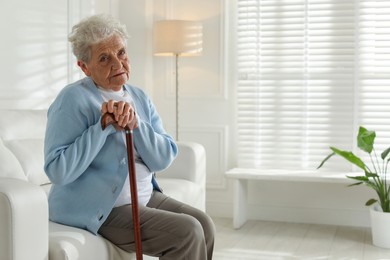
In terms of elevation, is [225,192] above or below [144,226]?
below

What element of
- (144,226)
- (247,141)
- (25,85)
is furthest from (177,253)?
(247,141)

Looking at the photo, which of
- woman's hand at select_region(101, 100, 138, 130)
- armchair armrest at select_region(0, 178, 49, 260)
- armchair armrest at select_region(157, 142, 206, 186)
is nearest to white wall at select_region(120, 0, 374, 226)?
armchair armrest at select_region(157, 142, 206, 186)

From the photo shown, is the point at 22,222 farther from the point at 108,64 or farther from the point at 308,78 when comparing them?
the point at 308,78

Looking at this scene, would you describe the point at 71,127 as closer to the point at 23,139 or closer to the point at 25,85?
the point at 23,139

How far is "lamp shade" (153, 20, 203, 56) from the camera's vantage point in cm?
441

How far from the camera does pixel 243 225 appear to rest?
459 centimetres

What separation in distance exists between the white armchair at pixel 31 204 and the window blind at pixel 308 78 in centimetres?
139

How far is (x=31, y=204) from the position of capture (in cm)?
196

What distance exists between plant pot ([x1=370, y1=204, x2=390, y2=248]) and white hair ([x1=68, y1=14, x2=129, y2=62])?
2.34 metres

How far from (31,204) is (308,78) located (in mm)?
3029

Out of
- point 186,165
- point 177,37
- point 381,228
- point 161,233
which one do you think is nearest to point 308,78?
point 177,37

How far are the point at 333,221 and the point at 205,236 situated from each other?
240 centimetres

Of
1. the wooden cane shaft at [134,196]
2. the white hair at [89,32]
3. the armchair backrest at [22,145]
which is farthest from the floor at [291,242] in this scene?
the white hair at [89,32]

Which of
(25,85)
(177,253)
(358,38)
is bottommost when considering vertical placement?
(177,253)
